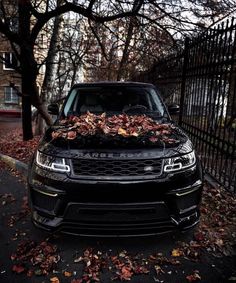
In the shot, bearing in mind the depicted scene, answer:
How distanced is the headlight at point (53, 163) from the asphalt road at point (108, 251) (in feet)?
3.01

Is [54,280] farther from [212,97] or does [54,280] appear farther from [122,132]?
[212,97]

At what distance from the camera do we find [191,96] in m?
6.84

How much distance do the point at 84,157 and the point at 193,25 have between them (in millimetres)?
7915

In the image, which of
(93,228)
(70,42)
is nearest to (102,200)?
(93,228)

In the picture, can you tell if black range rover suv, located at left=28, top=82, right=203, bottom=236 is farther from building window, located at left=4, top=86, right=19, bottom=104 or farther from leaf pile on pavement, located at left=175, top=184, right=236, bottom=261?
building window, located at left=4, top=86, right=19, bottom=104

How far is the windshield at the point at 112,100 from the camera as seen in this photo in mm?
5086

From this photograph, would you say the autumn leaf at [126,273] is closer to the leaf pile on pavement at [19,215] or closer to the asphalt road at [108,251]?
the asphalt road at [108,251]

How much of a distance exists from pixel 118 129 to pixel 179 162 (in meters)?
0.83

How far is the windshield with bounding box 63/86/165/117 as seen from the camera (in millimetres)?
5086

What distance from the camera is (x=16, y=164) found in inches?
265

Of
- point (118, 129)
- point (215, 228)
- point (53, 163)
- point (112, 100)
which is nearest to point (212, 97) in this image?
point (112, 100)

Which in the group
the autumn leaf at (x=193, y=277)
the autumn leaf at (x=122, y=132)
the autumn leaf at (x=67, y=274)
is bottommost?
the autumn leaf at (x=67, y=274)

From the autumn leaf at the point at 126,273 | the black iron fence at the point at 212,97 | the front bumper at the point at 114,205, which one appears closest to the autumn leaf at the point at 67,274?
the front bumper at the point at 114,205

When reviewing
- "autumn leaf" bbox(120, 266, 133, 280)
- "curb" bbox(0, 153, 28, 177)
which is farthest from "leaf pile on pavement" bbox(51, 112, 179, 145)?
"curb" bbox(0, 153, 28, 177)
